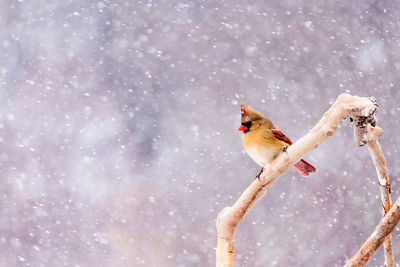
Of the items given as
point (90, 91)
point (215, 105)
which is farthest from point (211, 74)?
point (90, 91)

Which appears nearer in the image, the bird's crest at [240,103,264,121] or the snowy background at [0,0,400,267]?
the bird's crest at [240,103,264,121]

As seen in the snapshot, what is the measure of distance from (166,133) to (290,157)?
0.41m

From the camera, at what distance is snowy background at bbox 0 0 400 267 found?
818 mm

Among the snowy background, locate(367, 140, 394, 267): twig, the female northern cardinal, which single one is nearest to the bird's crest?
the female northern cardinal

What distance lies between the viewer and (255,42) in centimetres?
85

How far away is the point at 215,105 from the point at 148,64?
13 centimetres

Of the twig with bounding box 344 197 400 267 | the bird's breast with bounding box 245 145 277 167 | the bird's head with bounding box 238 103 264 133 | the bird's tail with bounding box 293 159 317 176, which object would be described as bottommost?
the twig with bounding box 344 197 400 267

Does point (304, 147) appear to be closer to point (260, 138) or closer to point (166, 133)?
point (260, 138)

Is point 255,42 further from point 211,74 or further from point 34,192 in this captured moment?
point 34,192

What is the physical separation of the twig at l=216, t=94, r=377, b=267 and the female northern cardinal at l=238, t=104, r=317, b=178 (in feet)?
0.06

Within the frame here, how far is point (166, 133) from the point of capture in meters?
0.82

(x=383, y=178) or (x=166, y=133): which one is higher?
(x=166, y=133)

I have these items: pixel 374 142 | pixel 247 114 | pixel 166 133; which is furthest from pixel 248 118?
pixel 166 133

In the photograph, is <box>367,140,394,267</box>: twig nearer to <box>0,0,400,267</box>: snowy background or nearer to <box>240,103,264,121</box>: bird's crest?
<box>240,103,264,121</box>: bird's crest
